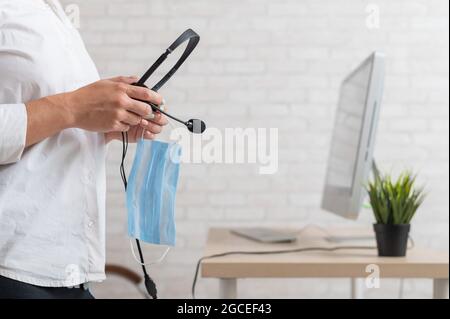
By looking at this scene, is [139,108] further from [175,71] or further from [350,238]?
[350,238]

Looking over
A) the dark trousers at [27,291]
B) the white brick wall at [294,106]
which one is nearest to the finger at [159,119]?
the dark trousers at [27,291]

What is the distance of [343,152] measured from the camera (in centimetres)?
186

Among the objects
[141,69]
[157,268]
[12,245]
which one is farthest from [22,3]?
[157,268]

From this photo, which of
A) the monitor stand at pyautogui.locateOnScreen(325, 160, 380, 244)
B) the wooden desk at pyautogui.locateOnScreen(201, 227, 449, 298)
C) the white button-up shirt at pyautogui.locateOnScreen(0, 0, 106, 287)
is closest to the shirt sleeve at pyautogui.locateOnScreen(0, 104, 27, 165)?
the white button-up shirt at pyautogui.locateOnScreen(0, 0, 106, 287)

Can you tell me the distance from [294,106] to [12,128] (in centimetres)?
181

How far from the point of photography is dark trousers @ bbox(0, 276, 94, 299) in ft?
2.94

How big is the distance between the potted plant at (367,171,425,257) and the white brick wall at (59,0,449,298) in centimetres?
112

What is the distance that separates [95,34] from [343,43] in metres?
0.98

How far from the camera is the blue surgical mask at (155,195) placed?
3.32 feet

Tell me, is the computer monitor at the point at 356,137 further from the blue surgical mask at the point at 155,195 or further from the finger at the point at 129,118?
the finger at the point at 129,118

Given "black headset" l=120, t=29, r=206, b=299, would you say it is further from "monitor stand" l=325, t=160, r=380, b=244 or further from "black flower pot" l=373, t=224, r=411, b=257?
"monitor stand" l=325, t=160, r=380, b=244

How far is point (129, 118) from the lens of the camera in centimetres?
89

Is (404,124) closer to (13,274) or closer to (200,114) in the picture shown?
(200,114)

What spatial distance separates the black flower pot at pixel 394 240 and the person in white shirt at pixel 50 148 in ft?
2.15
